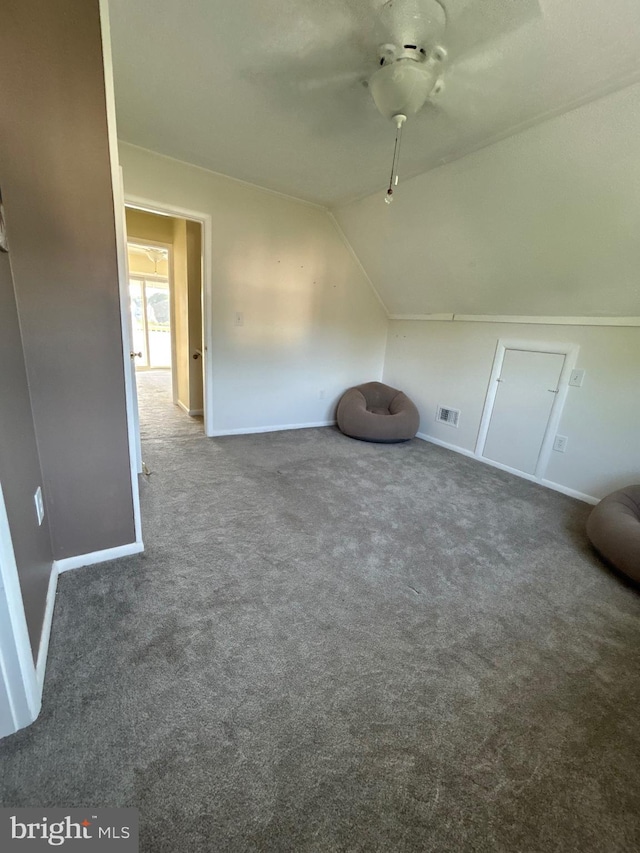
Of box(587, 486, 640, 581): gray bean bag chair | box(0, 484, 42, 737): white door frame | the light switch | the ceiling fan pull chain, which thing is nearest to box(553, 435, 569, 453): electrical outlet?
the light switch

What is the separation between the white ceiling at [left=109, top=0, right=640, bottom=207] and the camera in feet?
4.60

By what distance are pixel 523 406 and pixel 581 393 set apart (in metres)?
0.47

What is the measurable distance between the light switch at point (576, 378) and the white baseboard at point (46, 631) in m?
3.69

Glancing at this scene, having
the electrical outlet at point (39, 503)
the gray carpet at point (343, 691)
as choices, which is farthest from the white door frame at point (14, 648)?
the electrical outlet at point (39, 503)

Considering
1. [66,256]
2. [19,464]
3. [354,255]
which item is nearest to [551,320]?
[354,255]

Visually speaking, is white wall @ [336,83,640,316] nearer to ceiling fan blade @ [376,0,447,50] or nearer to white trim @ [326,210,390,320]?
white trim @ [326,210,390,320]

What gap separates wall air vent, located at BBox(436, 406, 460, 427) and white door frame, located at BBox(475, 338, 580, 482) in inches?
12.0

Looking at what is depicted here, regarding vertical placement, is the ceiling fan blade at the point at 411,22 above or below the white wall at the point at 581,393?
above

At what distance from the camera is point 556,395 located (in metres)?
2.98

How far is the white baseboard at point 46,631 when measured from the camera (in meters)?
1.16

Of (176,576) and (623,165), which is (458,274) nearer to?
(623,165)

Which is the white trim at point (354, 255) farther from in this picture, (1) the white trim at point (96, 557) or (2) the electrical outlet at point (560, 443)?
(1) the white trim at point (96, 557)

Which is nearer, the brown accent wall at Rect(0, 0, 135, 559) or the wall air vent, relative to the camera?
the brown accent wall at Rect(0, 0, 135, 559)

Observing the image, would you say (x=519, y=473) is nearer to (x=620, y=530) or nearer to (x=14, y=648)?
(x=620, y=530)
